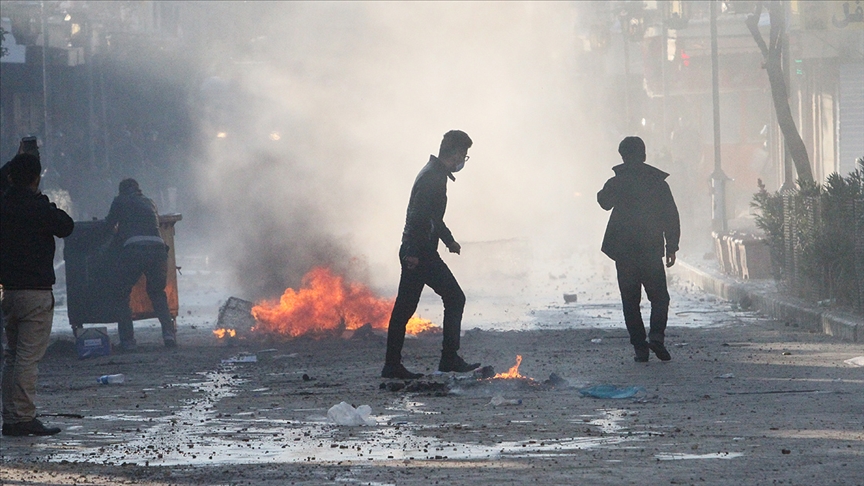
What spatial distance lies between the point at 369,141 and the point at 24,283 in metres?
22.4

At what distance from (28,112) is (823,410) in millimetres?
42248

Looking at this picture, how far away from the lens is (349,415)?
8.09 meters

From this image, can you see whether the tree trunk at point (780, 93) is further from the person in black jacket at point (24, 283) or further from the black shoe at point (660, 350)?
the person in black jacket at point (24, 283)

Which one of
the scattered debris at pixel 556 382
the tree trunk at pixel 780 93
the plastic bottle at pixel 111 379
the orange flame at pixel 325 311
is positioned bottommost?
the plastic bottle at pixel 111 379

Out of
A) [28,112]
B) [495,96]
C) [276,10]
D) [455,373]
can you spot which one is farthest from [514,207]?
[455,373]

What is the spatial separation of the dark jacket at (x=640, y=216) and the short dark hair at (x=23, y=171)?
4.52 metres

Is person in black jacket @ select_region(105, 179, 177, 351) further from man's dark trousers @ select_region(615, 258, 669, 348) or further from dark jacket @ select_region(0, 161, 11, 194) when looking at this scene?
man's dark trousers @ select_region(615, 258, 669, 348)

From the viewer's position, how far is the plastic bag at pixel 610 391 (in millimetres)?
8805

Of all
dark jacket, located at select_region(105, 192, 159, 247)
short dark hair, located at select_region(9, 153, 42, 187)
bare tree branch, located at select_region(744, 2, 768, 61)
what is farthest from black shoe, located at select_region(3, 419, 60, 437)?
bare tree branch, located at select_region(744, 2, 768, 61)

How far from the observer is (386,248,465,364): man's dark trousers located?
1023 centimetres

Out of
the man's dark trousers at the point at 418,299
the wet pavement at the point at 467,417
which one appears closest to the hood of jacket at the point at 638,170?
the wet pavement at the point at 467,417

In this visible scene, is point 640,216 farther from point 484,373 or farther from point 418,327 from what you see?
point 418,327

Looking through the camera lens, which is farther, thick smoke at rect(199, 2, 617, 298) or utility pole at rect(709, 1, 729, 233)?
utility pole at rect(709, 1, 729, 233)

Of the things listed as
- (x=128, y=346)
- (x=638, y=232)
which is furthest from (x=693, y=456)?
(x=128, y=346)
